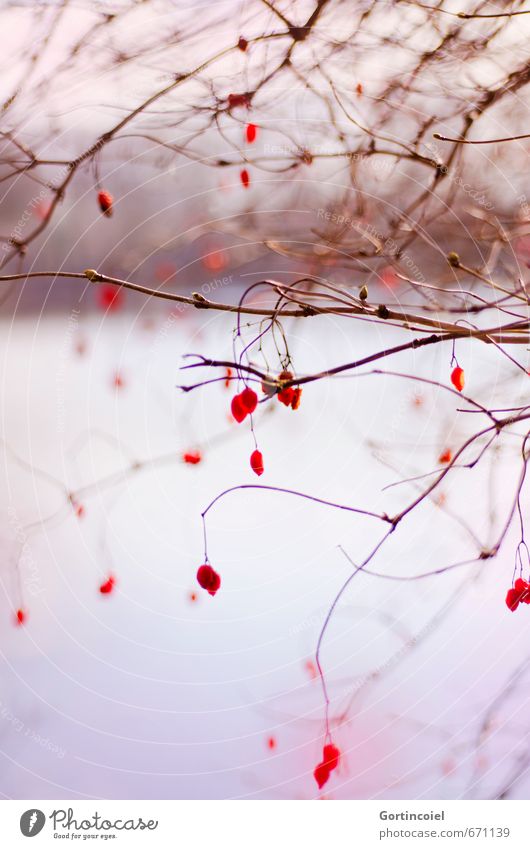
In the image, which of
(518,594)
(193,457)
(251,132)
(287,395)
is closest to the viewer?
(287,395)

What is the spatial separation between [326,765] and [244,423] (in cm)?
43

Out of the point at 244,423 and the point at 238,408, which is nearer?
the point at 238,408

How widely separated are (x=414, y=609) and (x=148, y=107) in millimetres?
716

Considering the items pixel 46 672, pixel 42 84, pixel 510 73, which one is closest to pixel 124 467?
pixel 46 672

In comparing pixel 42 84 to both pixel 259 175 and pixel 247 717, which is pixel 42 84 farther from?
pixel 247 717

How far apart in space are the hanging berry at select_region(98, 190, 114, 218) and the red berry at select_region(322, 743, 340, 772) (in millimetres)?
712

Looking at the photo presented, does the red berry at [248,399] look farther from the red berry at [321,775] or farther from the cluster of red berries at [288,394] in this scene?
the red berry at [321,775]

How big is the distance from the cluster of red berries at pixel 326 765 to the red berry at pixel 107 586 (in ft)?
1.12

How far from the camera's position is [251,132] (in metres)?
0.82

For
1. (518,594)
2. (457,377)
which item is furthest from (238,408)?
(518,594)

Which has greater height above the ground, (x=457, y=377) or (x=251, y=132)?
Answer: (x=251, y=132)

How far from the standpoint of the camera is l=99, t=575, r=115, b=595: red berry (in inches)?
35.5

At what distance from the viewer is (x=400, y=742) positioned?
84cm
